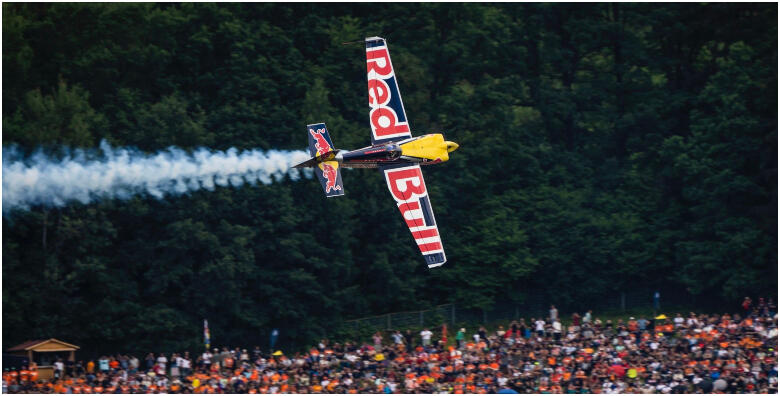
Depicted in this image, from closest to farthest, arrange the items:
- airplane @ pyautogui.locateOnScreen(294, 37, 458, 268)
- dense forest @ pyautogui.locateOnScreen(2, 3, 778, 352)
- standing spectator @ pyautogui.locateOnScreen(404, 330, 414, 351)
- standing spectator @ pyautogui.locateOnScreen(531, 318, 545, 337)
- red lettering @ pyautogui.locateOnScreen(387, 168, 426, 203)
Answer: airplane @ pyautogui.locateOnScreen(294, 37, 458, 268) → red lettering @ pyautogui.locateOnScreen(387, 168, 426, 203) → standing spectator @ pyautogui.locateOnScreen(531, 318, 545, 337) → standing spectator @ pyautogui.locateOnScreen(404, 330, 414, 351) → dense forest @ pyautogui.locateOnScreen(2, 3, 778, 352)

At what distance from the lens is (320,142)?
34094mm

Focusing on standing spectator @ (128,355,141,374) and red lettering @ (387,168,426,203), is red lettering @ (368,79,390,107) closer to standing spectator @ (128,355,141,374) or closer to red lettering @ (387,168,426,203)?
red lettering @ (387,168,426,203)

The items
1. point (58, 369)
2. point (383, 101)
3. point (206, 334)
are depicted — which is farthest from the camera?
point (206, 334)

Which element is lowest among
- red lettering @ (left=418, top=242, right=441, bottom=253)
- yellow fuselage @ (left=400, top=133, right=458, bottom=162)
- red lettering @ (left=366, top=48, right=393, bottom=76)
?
red lettering @ (left=418, top=242, right=441, bottom=253)

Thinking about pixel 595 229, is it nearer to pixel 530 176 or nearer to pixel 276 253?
pixel 530 176

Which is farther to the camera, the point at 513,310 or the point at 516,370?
the point at 513,310

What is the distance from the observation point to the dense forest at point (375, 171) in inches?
1736

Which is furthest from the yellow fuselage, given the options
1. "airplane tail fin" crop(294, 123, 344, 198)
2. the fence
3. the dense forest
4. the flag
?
the fence

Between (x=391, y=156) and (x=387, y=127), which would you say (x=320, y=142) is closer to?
(x=391, y=156)

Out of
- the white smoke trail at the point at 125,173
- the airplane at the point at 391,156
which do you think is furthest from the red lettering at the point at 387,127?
the white smoke trail at the point at 125,173

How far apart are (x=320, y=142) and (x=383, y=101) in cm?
228

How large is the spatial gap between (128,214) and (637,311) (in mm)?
18644

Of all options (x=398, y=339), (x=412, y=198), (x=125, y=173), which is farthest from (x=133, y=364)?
(x=412, y=198)

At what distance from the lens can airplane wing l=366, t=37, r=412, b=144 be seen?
115ft
